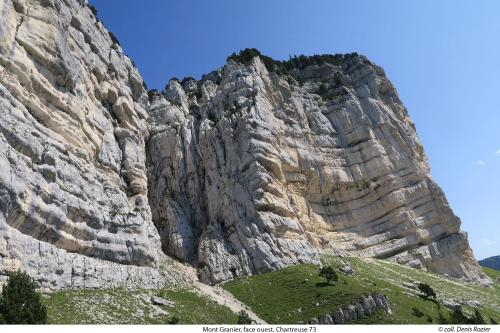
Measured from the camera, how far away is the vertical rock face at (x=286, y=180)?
82562 millimetres

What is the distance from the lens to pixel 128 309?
4747 centimetres

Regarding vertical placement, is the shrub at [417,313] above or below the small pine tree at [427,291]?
below

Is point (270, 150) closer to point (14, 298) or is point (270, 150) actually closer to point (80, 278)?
point (80, 278)

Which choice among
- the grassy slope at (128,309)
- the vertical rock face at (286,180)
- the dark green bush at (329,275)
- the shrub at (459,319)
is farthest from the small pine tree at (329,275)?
the shrub at (459,319)

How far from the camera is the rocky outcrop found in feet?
172

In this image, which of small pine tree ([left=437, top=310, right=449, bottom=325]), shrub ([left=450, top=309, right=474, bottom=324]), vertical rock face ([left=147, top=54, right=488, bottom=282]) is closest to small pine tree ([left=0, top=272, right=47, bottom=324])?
vertical rock face ([left=147, top=54, right=488, bottom=282])

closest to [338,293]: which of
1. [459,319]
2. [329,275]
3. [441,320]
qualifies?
[329,275]

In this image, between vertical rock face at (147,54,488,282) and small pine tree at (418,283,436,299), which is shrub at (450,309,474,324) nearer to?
small pine tree at (418,283,436,299)

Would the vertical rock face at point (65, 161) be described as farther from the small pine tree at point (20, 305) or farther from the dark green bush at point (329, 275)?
the dark green bush at point (329, 275)

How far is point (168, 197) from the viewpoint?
95375 mm

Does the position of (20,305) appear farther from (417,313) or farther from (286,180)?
(286,180)

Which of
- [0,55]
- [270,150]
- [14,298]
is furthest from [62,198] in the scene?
[270,150]

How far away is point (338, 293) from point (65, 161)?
43748 mm

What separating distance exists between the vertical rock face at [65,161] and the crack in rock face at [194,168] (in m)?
0.24
